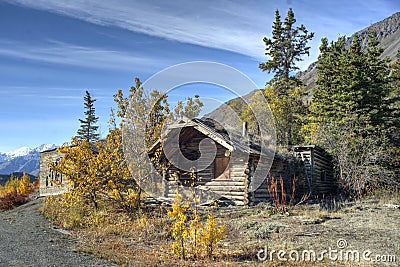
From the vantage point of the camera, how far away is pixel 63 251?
32.3 feet

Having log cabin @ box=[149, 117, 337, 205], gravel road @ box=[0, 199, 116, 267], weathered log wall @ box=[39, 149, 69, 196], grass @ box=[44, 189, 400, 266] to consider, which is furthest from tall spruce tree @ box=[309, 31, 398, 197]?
weathered log wall @ box=[39, 149, 69, 196]

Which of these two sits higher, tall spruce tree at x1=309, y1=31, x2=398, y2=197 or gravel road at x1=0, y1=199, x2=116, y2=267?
tall spruce tree at x1=309, y1=31, x2=398, y2=197

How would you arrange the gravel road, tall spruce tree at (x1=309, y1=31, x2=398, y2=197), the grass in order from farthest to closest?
tall spruce tree at (x1=309, y1=31, x2=398, y2=197) → the grass → the gravel road

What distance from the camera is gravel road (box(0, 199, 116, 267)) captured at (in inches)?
337

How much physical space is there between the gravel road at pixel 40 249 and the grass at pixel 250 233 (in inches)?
19.2

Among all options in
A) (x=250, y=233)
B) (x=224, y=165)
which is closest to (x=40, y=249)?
(x=250, y=233)

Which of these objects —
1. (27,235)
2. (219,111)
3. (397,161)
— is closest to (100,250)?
(27,235)

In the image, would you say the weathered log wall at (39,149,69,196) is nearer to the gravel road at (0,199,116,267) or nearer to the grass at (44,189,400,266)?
the grass at (44,189,400,266)

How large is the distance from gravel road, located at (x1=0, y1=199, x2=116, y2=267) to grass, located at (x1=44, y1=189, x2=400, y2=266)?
49cm

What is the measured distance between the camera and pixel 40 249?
10.0 meters

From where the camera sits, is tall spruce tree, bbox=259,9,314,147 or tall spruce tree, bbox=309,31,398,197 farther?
tall spruce tree, bbox=259,9,314,147

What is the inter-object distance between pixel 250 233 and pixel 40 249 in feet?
22.0

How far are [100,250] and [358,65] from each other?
25.9 meters

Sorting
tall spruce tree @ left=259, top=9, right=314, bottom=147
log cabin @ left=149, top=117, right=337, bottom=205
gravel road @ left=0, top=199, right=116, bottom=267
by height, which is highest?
tall spruce tree @ left=259, top=9, right=314, bottom=147
